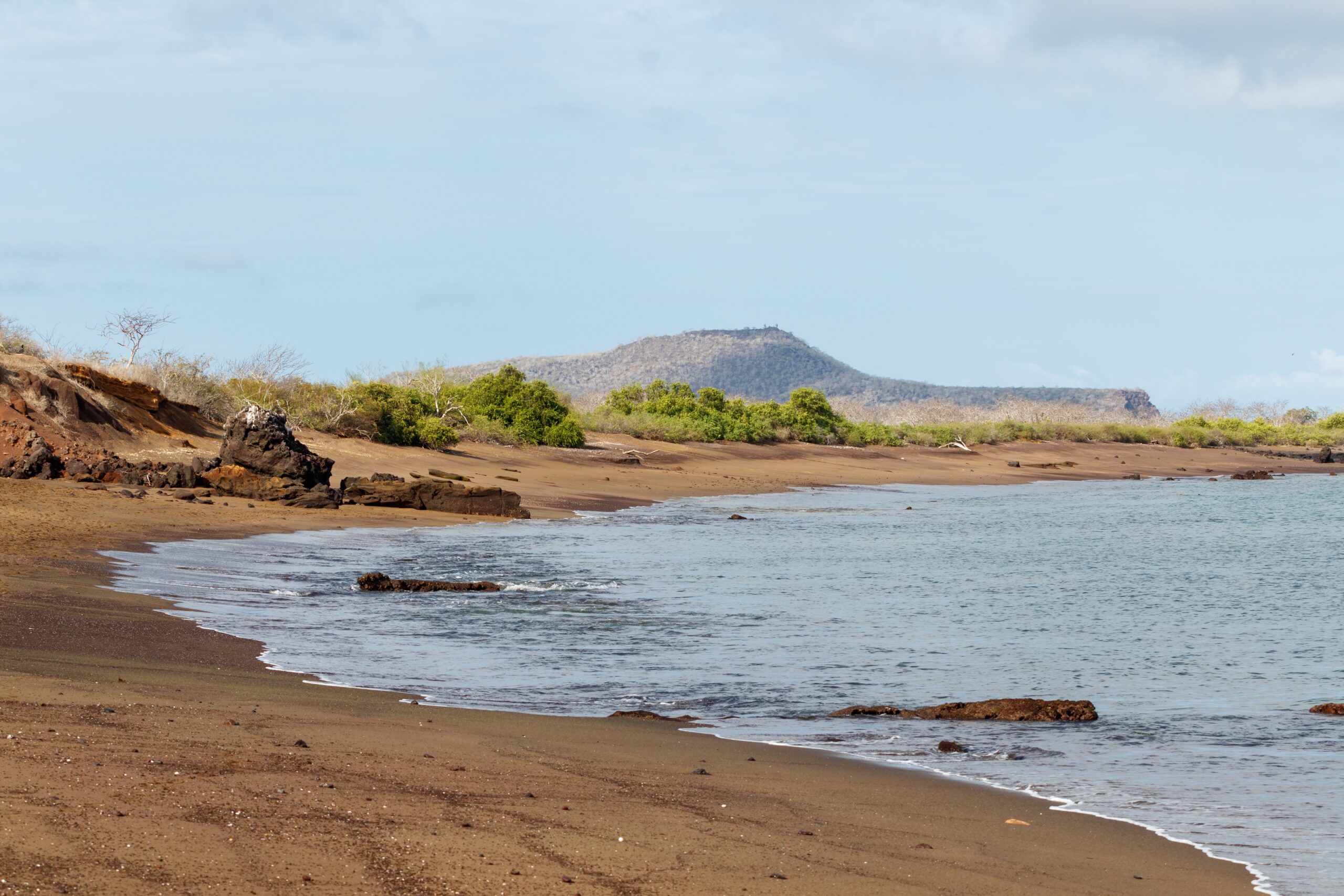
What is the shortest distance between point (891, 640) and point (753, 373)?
167 m

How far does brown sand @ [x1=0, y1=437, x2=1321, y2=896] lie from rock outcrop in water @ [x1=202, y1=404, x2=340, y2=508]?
1540cm

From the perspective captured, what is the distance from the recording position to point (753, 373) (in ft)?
590

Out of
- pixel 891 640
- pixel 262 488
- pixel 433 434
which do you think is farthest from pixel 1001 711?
pixel 433 434

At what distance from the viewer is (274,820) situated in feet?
16.2

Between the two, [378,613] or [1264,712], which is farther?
[378,613]

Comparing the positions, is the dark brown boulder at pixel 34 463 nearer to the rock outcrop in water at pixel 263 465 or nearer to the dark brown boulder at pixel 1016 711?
the rock outcrop in water at pixel 263 465

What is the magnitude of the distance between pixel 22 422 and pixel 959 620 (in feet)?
62.6

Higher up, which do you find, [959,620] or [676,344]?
[676,344]

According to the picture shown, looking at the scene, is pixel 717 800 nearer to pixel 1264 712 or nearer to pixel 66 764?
pixel 66 764

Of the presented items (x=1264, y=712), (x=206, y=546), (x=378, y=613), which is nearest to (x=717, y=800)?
(x=1264, y=712)

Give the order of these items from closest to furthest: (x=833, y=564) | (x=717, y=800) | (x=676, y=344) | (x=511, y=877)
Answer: (x=511, y=877) < (x=717, y=800) < (x=833, y=564) < (x=676, y=344)

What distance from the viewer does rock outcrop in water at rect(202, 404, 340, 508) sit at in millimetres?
25422

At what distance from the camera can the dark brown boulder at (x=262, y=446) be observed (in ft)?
84.3

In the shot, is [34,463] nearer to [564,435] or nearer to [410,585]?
[410,585]
